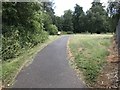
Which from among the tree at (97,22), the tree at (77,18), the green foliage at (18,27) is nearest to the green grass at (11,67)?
the green foliage at (18,27)

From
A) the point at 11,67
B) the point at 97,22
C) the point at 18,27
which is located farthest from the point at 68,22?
the point at 11,67

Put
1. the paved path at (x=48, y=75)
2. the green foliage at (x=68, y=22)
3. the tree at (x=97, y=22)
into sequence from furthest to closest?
the green foliage at (x=68, y=22) < the tree at (x=97, y=22) < the paved path at (x=48, y=75)

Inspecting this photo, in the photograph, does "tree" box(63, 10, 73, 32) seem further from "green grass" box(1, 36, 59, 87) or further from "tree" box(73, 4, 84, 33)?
"green grass" box(1, 36, 59, 87)

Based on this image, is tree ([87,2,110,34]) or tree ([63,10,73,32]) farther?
tree ([63,10,73,32])

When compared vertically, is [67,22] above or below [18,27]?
below

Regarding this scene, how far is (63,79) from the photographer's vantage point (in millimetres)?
12484

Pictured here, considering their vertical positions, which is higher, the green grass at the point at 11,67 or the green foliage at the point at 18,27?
the green foliage at the point at 18,27

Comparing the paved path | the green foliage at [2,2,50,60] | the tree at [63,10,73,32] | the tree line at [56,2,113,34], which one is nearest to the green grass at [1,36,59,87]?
the paved path

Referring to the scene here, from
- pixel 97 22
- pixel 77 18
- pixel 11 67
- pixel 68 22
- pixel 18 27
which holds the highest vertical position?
pixel 18 27

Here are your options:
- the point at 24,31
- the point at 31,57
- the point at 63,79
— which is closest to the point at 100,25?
the point at 24,31

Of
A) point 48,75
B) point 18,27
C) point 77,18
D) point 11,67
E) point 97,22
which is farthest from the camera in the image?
point 77,18

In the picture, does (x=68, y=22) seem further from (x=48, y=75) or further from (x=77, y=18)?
(x=48, y=75)

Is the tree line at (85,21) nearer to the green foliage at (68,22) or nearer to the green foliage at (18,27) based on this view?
the green foliage at (68,22)

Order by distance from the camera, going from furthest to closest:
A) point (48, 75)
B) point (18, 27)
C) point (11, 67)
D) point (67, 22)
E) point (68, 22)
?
1. point (67, 22)
2. point (68, 22)
3. point (18, 27)
4. point (11, 67)
5. point (48, 75)
